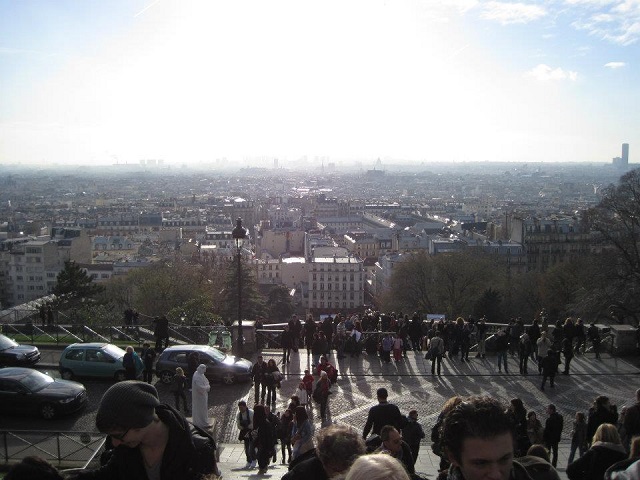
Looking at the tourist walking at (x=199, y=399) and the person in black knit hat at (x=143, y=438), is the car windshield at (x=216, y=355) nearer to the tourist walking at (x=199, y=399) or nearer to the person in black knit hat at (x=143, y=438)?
the tourist walking at (x=199, y=399)

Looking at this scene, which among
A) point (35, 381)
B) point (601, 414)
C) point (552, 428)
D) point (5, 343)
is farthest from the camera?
point (5, 343)

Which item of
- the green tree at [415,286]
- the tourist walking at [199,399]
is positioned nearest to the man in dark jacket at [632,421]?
the tourist walking at [199,399]

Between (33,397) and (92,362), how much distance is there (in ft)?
7.83

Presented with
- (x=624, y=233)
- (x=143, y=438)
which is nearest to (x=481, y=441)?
(x=143, y=438)

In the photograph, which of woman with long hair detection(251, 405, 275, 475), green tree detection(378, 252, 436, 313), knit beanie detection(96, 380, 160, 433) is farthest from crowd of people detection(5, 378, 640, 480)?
green tree detection(378, 252, 436, 313)

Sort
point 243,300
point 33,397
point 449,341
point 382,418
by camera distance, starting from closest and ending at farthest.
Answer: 1. point 382,418
2. point 33,397
3. point 449,341
4. point 243,300

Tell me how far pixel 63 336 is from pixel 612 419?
14.5 m

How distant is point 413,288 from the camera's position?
43.4m

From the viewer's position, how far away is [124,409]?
129 inches

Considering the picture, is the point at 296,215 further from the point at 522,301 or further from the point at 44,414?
the point at 44,414

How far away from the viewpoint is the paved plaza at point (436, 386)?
502 inches

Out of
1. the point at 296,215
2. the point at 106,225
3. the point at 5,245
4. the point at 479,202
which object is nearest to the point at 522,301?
the point at 5,245

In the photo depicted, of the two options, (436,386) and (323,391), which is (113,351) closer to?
(323,391)

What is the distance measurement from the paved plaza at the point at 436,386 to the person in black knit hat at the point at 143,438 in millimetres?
7588
